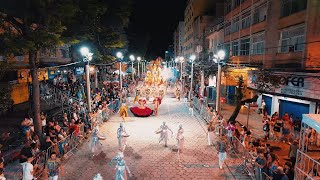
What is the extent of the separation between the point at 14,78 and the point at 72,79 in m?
8.27

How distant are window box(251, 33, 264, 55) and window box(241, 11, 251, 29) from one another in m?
2.29

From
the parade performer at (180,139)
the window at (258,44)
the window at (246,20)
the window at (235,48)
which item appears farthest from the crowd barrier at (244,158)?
the window at (235,48)

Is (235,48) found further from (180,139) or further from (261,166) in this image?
(261,166)

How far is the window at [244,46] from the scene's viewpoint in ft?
84.3

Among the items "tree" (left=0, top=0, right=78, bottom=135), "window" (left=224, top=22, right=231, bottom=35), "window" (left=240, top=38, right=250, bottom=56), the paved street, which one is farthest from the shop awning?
"window" (left=224, top=22, right=231, bottom=35)

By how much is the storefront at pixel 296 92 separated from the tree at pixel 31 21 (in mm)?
13774

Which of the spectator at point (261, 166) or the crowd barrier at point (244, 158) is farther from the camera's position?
the crowd barrier at point (244, 158)

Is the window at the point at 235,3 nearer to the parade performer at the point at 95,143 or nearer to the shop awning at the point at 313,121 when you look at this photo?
the parade performer at the point at 95,143

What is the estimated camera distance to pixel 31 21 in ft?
43.5

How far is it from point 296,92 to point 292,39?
5052 millimetres

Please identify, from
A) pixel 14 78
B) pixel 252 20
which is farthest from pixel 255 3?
pixel 14 78

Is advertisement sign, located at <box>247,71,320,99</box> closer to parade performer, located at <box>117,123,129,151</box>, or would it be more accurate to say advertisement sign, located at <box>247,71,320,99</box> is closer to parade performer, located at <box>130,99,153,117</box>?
parade performer, located at <box>130,99,153,117</box>

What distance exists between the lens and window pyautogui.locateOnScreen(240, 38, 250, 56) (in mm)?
25688

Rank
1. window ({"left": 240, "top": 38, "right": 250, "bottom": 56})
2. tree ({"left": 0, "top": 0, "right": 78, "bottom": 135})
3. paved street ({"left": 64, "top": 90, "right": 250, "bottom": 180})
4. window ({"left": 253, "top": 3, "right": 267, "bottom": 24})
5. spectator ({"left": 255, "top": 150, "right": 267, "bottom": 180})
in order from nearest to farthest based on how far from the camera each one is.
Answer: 1. spectator ({"left": 255, "top": 150, "right": 267, "bottom": 180})
2. paved street ({"left": 64, "top": 90, "right": 250, "bottom": 180})
3. tree ({"left": 0, "top": 0, "right": 78, "bottom": 135})
4. window ({"left": 253, "top": 3, "right": 267, "bottom": 24})
5. window ({"left": 240, "top": 38, "right": 250, "bottom": 56})
